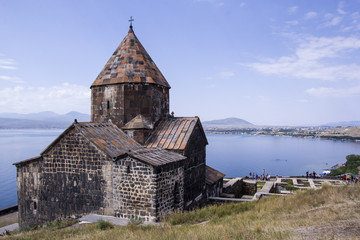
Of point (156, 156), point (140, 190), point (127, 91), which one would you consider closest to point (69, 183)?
point (140, 190)

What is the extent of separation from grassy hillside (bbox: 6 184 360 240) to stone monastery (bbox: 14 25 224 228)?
4.37ft

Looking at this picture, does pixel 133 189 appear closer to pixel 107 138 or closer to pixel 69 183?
pixel 107 138

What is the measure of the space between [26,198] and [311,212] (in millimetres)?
8593

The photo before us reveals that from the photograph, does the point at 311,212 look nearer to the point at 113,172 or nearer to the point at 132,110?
the point at 113,172

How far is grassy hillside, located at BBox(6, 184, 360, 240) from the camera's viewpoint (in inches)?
183

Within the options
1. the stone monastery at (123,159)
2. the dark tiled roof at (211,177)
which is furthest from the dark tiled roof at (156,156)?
the dark tiled roof at (211,177)

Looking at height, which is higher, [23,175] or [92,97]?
[92,97]

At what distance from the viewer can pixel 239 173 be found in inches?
1796

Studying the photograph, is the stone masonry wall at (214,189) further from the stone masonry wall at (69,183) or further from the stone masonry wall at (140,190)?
the stone masonry wall at (69,183)

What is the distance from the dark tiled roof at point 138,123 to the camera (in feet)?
33.1

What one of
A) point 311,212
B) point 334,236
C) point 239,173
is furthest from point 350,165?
point 334,236

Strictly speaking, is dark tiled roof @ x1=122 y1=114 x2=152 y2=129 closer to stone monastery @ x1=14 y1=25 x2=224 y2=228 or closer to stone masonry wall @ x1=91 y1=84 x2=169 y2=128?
stone monastery @ x1=14 y1=25 x2=224 y2=228

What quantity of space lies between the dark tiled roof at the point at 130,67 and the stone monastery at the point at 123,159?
0.04 meters

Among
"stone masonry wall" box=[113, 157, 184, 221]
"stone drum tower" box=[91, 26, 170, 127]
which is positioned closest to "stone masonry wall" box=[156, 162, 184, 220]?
"stone masonry wall" box=[113, 157, 184, 221]
